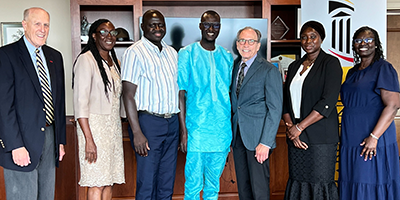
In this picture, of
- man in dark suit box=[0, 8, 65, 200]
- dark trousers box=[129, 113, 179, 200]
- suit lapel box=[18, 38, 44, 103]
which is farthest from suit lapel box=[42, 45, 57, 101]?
dark trousers box=[129, 113, 179, 200]

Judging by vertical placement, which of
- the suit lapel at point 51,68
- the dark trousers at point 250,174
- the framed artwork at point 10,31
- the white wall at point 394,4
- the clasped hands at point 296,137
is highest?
the white wall at point 394,4

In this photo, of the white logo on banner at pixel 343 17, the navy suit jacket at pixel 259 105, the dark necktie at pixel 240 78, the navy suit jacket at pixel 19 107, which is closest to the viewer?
the navy suit jacket at pixel 19 107

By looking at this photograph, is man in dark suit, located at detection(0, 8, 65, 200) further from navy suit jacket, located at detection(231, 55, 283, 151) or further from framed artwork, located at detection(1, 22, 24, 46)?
framed artwork, located at detection(1, 22, 24, 46)

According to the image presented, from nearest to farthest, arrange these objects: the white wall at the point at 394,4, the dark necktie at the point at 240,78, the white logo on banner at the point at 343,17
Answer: the dark necktie at the point at 240,78 < the white logo on banner at the point at 343,17 < the white wall at the point at 394,4

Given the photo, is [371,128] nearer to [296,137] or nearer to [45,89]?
[296,137]

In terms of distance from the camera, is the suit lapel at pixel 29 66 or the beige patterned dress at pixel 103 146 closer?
the suit lapel at pixel 29 66

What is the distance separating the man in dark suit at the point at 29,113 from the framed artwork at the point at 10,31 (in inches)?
86.6

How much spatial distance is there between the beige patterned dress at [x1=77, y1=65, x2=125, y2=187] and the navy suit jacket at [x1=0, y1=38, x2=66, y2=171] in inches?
12.6

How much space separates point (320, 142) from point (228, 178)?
1.34 meters

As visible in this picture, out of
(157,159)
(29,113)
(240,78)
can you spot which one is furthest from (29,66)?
(240,78)

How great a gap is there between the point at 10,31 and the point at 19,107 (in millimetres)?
2497

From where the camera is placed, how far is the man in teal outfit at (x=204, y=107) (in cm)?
239

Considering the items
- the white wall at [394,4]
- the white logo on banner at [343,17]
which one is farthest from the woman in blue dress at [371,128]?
the white wall at [394,4]

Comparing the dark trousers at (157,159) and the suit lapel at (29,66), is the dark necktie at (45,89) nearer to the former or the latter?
the suit lapel at (29,66)
